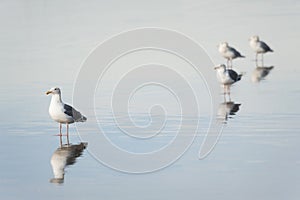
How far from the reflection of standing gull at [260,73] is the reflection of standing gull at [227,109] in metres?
2.67

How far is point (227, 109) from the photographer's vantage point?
1163cm

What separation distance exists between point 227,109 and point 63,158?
384 centimetres

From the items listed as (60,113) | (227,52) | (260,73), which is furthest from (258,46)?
(60,113)

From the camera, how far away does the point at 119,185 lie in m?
7.41

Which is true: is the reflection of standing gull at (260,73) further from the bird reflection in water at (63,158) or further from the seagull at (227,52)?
the bird reflection in water at (63,158)

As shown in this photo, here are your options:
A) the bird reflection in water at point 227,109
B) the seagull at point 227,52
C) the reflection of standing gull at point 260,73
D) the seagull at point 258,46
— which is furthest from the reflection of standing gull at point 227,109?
the seagull at point 258,46

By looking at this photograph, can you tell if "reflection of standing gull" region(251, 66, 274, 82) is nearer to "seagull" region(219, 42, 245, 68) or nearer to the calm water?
the calm water

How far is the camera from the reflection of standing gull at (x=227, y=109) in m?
11.0

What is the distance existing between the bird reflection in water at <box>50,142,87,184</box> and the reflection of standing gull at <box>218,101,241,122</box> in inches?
102

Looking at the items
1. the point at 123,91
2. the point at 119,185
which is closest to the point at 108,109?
the point at 123,91

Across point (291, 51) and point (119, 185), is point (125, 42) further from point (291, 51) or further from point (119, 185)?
point (119, 185)

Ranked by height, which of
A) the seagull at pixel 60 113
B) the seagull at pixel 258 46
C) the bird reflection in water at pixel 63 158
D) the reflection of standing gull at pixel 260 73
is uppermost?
the seagull at pixel 258 46

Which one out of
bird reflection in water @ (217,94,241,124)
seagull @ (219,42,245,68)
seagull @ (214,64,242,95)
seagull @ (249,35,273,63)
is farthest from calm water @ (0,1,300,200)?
seagull @ (219,42,245,68)

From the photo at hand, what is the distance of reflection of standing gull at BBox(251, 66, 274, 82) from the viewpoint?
1479 centimetres
